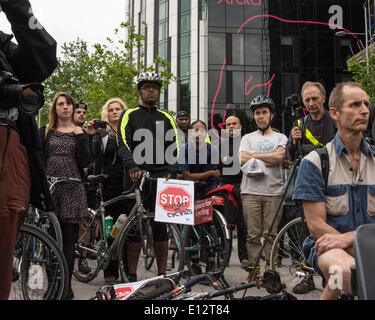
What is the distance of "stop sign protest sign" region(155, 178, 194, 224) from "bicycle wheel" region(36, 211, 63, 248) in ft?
3.21

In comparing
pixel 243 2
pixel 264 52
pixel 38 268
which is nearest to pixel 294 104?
pixel 38 268

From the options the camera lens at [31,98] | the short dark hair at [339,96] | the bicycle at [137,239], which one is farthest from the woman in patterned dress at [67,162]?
the short dark hair at [339,96]

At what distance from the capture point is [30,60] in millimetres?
2238

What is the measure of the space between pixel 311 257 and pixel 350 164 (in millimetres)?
649

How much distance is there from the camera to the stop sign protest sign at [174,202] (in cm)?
439

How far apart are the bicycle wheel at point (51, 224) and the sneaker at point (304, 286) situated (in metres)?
2.38

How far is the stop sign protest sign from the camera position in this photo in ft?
14.4

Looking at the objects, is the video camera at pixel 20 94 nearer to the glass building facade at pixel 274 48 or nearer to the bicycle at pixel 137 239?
the bicycle at pixel 137 239

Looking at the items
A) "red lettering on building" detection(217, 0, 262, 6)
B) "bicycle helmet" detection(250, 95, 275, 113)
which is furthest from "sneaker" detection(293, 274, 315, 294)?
Answer: "red lettering on building" detection(217, 0, 262, 6)

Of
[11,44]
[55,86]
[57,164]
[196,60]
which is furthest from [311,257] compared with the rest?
[55,86]

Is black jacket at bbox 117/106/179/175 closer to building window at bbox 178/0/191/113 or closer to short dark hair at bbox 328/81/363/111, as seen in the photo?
short dark hair at bbox 328/81/363/111

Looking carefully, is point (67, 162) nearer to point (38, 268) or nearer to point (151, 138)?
point (151, 138)

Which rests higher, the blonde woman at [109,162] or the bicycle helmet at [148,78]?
the bicycle helmet at [148,78]

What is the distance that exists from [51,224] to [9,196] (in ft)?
6.83
